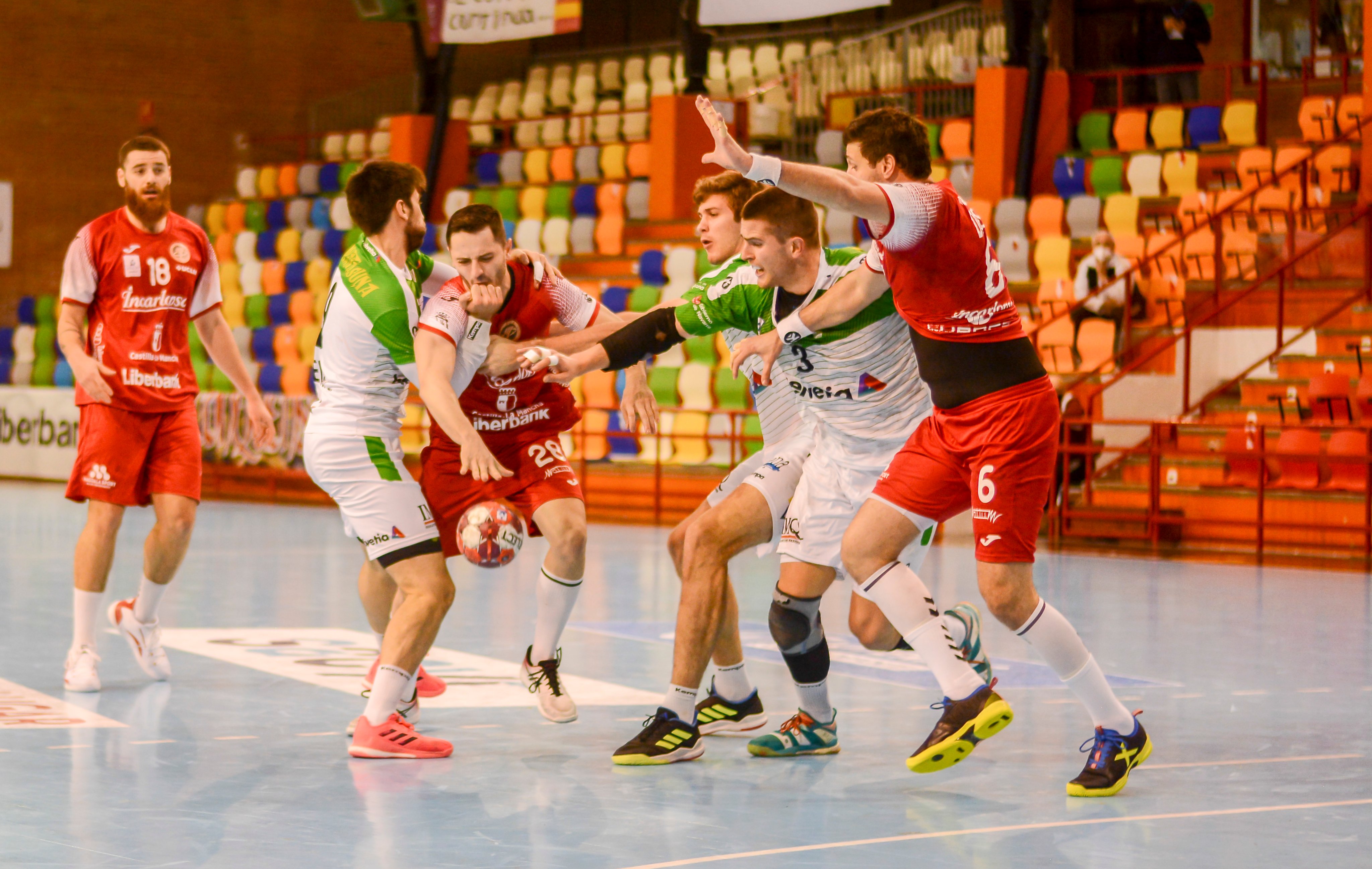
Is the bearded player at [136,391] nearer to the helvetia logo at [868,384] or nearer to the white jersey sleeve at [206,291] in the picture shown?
the white jersey sleeve at [206,291]

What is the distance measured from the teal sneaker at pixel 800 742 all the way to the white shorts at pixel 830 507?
497 mm

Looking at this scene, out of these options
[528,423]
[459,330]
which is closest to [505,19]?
[528,423]

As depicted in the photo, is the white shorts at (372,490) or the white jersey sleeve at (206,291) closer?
the white shorts at (372,490)

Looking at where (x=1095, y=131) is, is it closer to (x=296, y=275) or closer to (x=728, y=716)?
(x=296, y=275)

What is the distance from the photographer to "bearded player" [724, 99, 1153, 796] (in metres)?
4.79

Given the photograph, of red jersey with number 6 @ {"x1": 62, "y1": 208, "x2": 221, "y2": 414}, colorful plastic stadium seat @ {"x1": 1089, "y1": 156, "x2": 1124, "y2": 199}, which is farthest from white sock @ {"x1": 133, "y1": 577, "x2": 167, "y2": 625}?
colorful plastic stadium seat @ {"x1": 1089, "y1": 156, "x2": 1124, "y2": 199}

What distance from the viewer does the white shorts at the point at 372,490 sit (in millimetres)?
5398

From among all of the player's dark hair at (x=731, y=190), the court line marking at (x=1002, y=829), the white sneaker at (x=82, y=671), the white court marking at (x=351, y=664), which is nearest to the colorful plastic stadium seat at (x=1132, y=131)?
the white court marking at (x=351, y=664)

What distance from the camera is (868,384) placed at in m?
5.55

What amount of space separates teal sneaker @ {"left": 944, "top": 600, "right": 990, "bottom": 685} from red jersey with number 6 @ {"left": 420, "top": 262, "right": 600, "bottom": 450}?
1.55 meters

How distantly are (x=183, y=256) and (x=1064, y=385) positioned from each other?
8728 millimetres

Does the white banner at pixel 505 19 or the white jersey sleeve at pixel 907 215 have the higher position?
the white banner at pixel 505 19

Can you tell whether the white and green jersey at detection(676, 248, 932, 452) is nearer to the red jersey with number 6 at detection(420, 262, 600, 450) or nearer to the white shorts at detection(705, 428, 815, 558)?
the white shorts at detection(705, 428, 815, 558)

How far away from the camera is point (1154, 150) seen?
1783 cm
